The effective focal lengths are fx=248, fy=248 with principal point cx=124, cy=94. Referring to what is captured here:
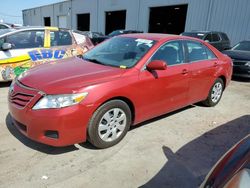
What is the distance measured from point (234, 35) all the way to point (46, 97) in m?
15.1

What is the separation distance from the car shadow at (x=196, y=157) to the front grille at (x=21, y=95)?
174 centimetres

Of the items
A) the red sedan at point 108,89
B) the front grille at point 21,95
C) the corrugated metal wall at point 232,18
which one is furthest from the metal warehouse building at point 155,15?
the front grille at point 21,95

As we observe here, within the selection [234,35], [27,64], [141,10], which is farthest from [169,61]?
[141,10]

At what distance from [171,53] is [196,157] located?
1772 mm

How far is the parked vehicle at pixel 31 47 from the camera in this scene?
6.03m

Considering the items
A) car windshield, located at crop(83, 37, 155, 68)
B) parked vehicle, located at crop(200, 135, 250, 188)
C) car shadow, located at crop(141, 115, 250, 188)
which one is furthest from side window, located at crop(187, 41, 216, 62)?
parked vehicle, located at crop(200, 135, 250, 188)

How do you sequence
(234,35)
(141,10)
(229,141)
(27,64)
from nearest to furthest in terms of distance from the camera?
(229,141), (27,64), (234,35), (141,10)

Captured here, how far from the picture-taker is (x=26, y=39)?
6.42 m

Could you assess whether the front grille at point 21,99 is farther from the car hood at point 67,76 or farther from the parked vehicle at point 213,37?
the parked vehicle at point 213,37

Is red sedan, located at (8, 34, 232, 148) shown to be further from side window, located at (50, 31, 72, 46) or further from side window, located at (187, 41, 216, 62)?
side window, located at (50, 31, 72, 46)

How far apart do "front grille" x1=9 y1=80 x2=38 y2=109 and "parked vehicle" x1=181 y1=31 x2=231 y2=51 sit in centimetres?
985

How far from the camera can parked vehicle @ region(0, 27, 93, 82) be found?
603 cm

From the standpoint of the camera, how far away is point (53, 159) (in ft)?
10.5

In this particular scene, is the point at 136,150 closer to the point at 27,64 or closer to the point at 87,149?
the point at 87,149
